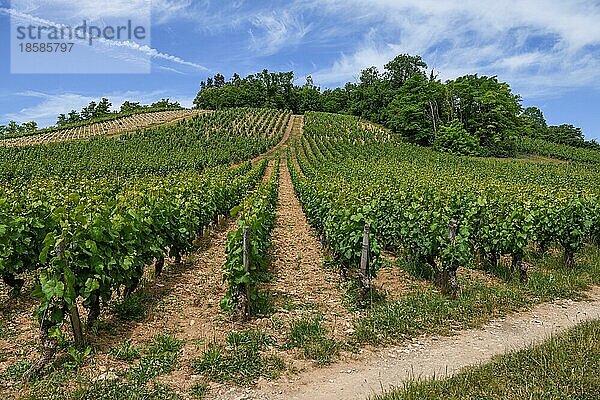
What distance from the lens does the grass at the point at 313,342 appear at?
646 centimetres

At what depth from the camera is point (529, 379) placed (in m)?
5.52

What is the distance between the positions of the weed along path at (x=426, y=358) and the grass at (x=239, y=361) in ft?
1.19

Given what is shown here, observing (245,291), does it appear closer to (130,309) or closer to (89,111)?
(130,309)

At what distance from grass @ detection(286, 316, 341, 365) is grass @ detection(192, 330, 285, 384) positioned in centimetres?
40

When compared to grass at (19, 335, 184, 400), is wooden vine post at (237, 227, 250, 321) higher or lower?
higher

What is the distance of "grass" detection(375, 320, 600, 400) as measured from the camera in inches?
204

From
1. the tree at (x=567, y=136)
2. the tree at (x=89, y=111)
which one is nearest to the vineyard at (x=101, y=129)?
the tree at (x=89, y=111)

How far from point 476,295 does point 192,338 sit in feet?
18.0

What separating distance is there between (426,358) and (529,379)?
4.61 feet

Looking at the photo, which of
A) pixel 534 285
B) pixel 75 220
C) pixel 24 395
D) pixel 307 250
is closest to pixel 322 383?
pixel 24 395

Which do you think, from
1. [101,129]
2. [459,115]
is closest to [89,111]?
[101,129]

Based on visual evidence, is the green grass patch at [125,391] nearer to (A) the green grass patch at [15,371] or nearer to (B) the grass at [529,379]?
(A) the green grass patch at [15,371]

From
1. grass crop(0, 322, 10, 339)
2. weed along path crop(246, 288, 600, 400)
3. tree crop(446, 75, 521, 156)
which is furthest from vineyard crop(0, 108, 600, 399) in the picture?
tree crop(446, 75, 521, 156)

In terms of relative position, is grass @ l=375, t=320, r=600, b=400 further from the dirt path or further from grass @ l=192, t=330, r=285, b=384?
the dirt path
